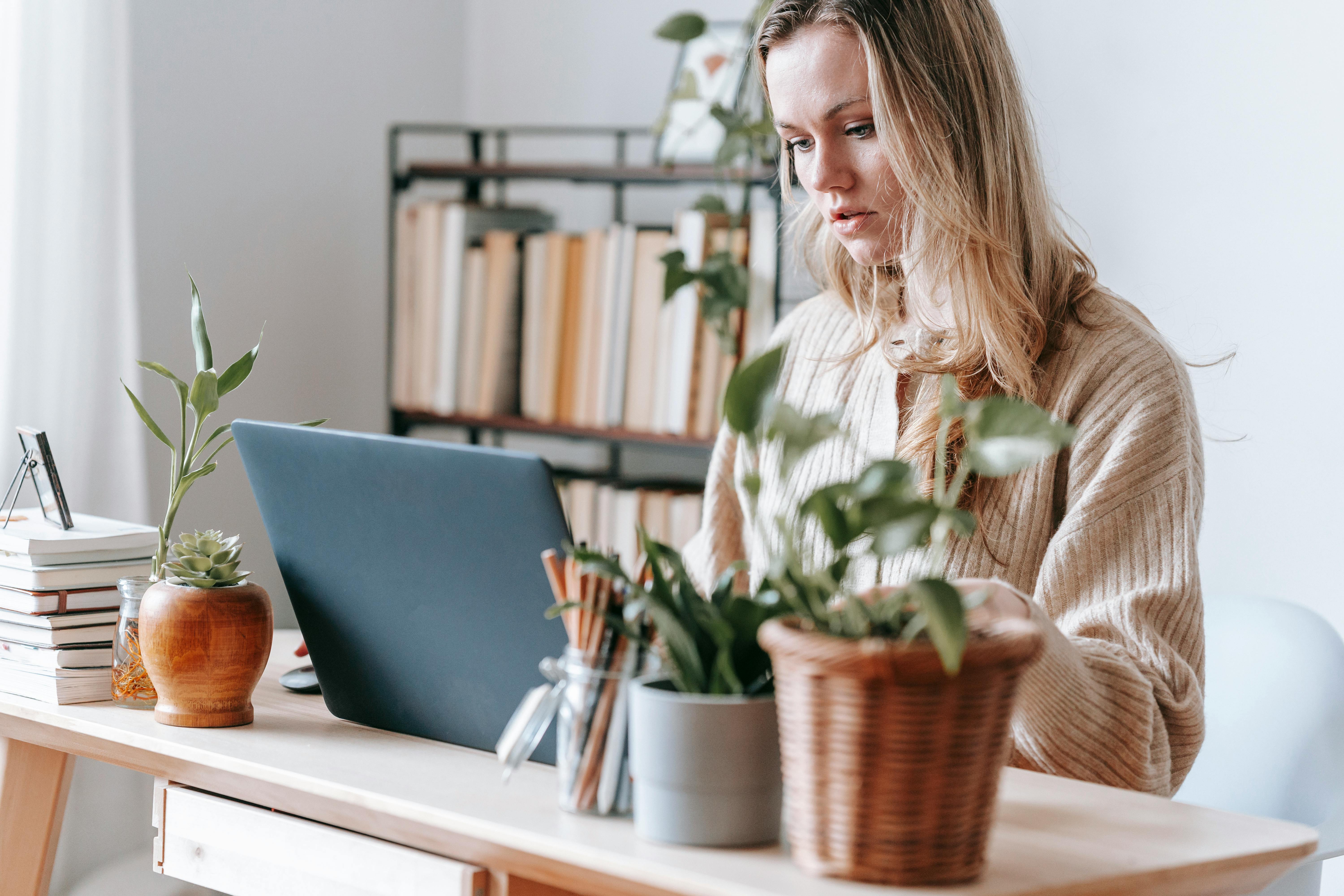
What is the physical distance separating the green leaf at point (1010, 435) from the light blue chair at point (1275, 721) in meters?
0.82

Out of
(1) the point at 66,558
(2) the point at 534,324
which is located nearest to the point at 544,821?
(1) the point at 66,558

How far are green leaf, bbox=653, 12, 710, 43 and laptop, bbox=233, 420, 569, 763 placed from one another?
1319mm

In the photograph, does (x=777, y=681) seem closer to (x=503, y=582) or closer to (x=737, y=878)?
(x=737, y=878)

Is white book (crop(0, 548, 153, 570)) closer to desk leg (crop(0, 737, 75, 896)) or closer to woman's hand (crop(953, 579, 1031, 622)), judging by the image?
desk leg (crop(0, 737, 75, 896))

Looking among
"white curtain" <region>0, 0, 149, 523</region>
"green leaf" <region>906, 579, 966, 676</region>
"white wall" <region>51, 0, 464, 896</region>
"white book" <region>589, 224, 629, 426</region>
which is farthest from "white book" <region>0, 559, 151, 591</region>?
"white book" <region>589, 224, 629, 426</region>

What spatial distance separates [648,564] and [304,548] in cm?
33

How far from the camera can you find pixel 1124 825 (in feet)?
2.62

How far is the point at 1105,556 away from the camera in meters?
1.14


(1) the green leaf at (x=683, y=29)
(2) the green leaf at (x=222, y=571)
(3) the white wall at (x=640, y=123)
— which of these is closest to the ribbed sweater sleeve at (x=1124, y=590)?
(3) the white wall at (x=640, y=123)

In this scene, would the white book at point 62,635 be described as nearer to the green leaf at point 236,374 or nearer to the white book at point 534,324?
the green leaf at point 236,374

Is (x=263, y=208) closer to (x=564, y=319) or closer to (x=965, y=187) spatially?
(x=564, y=319)

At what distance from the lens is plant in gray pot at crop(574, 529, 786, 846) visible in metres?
0.71

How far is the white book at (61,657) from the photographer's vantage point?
3.52ft

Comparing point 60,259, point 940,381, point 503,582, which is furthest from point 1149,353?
point 60,259
